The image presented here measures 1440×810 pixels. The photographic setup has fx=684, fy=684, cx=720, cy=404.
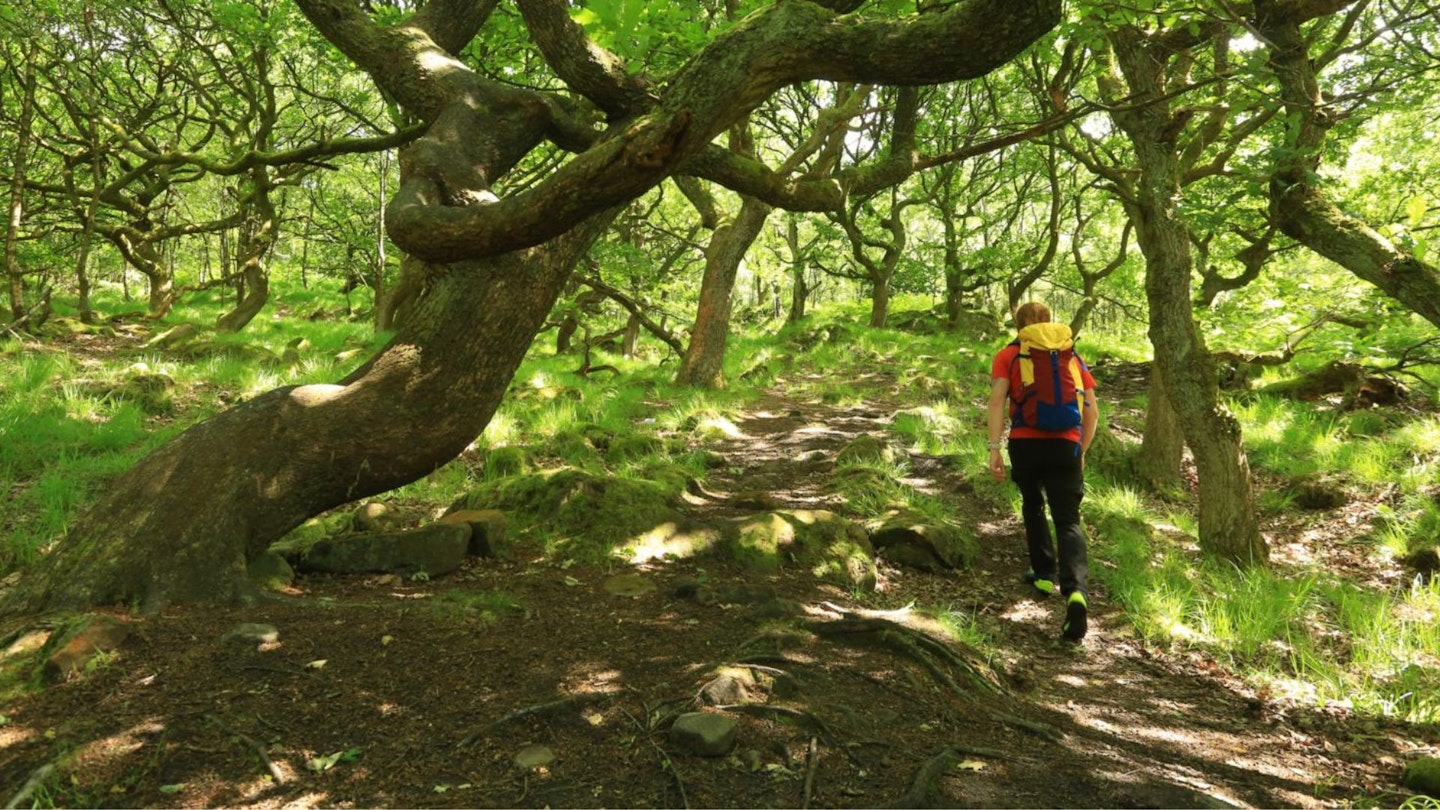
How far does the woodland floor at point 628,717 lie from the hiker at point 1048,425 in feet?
2.44

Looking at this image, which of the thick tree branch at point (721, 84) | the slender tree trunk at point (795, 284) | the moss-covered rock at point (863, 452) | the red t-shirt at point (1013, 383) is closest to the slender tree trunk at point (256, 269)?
the thick tree branch at point (721, 84)

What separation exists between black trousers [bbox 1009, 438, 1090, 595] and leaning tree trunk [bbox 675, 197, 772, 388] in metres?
7.32

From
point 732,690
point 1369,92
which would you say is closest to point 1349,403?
point 1369,92

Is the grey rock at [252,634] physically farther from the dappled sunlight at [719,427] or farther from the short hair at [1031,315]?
the dappled sunlight at [719,427]

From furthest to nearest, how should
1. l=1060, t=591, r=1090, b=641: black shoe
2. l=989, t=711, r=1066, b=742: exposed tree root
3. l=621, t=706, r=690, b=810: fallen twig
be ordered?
l=1060, t=591, r=1090, b=641: black shoe → l=989, t=711, r=1066, b=742: exposed tree root → l=621, t=706, r=690, b=810: fallen twig

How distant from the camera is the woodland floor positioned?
2279 millimetres

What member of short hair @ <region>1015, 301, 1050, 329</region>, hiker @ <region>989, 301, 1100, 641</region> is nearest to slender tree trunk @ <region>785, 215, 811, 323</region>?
short hair @ <region>1015, 301, 1050, 329</region>

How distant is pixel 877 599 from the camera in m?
4.89

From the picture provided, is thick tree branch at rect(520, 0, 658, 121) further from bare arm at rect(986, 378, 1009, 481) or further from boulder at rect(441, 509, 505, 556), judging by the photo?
bare arm at rect(986, 378, 1009, 481)

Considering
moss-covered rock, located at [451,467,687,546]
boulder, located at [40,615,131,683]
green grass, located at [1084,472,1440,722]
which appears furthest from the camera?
moss-covered rock, located at [451,467,687,546]

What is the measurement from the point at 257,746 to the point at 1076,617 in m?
4.44

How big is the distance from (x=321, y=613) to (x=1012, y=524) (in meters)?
5.86

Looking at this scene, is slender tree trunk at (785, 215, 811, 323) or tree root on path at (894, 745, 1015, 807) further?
slender tree trunk at (785, 215, 811, 323)

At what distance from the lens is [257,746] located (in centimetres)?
235
